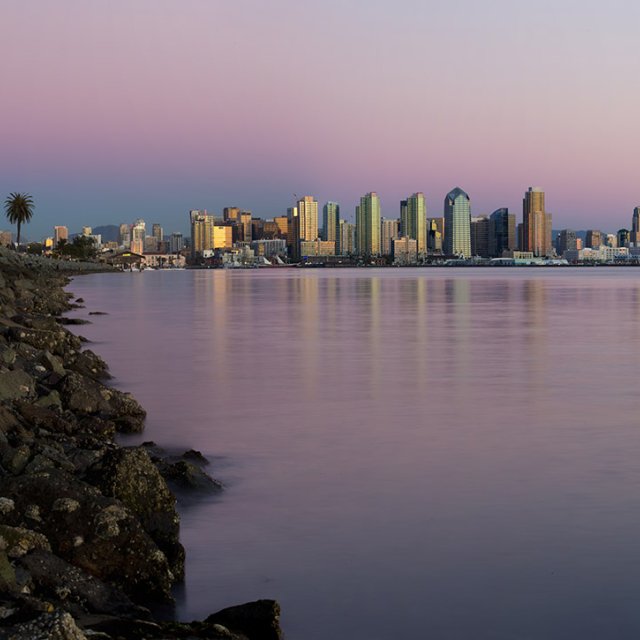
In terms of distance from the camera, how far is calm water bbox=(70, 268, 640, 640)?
733 cm

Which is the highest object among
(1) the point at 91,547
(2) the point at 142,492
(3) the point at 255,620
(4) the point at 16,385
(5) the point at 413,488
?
(4) the point at 16,385

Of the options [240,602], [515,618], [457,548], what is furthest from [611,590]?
[240,602]

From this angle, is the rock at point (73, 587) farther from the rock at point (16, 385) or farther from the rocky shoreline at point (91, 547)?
the rock at point (16, 385)

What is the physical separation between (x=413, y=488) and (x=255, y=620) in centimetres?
455

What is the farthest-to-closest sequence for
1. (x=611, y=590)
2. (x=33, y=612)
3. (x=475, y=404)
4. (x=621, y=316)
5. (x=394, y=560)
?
(x=621, y=316) → (x=475, y=404) → (x=394, y=560) → (x=611, y=590) → (x=33, y=612)

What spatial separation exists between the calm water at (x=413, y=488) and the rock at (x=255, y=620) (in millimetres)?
401

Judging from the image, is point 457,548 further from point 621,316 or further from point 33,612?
point 621,316

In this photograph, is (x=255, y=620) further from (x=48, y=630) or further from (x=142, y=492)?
(x=142, y=492)

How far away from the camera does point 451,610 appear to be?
7.20 m

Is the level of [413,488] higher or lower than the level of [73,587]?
lower

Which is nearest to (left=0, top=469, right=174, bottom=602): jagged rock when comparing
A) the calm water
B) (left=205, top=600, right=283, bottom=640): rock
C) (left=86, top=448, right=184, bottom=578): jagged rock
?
the calm water

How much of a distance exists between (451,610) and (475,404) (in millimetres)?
10394

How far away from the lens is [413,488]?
35.6ft

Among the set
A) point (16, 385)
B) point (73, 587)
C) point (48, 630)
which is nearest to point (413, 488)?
point (73, 587)
